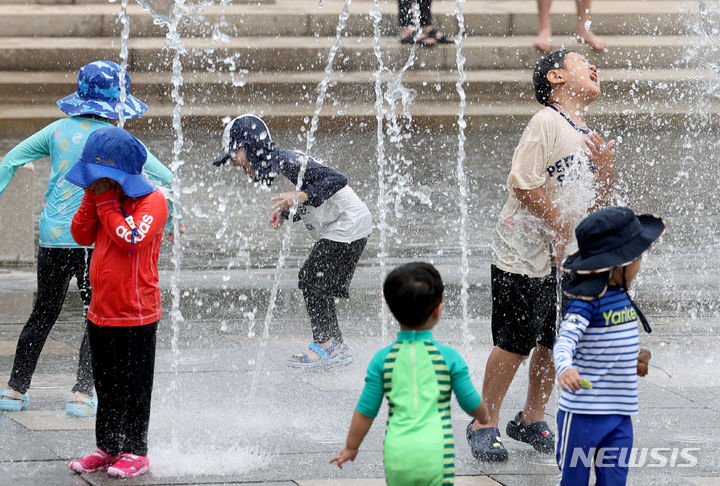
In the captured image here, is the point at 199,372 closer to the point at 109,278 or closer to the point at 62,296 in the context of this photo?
the point at 62,296

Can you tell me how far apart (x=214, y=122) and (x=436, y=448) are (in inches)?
505

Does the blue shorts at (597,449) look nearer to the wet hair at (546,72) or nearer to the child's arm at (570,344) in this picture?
the child's arm at (570,344)

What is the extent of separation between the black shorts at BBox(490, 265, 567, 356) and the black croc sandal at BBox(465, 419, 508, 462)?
0.37 m

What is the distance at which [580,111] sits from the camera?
212 inches

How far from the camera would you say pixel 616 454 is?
13.1 feet

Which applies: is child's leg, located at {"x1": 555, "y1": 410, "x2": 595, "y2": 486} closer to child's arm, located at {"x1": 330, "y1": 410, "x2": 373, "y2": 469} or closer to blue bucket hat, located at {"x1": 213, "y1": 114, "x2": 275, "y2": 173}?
child's arm, located at {"x1": 330, "y1": 410, "x2": 373, "y2": 469}

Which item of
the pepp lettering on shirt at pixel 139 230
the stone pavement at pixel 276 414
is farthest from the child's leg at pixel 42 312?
the pepp lettering on shirt at pixel 139 230

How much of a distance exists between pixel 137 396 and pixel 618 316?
1985mm

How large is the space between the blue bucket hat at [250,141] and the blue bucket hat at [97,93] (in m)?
0.80

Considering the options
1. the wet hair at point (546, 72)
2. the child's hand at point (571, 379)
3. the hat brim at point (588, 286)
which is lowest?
the child's hand at point (571, 379)

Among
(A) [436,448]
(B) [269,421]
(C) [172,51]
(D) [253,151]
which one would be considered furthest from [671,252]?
(C) [172,51]

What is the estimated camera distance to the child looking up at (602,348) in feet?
13.1

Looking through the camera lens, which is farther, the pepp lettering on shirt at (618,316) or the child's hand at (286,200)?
the child's hand at (286,200)

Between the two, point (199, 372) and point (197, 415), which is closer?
point (197, 415)
